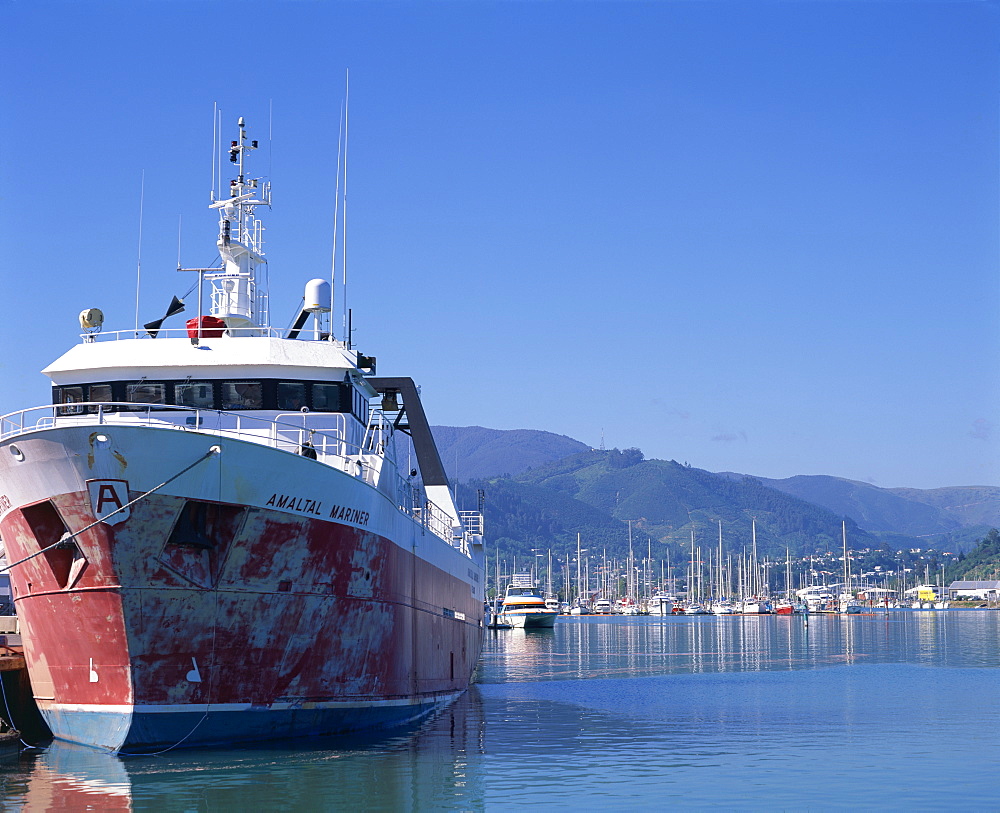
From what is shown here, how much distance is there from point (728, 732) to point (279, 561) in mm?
11947

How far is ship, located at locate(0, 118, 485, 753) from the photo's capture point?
19422 mm

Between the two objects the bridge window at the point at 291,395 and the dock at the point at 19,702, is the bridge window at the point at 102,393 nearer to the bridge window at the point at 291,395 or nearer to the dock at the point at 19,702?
the bridge window at the point at 291,395

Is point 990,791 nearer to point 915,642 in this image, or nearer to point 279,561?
point 279,561

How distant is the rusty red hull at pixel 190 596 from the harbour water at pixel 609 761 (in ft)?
2.63

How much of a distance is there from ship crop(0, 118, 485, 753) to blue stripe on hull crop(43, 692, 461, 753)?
0.10ft

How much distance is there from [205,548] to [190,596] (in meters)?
0.81

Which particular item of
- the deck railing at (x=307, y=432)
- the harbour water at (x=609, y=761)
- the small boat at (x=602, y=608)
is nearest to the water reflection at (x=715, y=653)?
the harbour water at (x=609, y=761)

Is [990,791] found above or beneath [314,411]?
beneath

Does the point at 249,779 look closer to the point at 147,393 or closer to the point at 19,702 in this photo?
the point at 19,702

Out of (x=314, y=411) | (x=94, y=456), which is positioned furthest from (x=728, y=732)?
(x=94, y=456)

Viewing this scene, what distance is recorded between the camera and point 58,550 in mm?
20234

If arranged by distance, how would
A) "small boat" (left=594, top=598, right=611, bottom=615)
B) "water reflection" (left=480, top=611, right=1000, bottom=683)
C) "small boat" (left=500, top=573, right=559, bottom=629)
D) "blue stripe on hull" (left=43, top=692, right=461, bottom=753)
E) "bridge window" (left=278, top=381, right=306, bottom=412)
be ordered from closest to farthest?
"blue stripe on hull" (left=43, top=692, right=461, bottom=753)
"bridge window" (left=278, top=381, right=306, bottom=412)
"water reflection" (left=480, top=611, right=1000, bottom=683)
"small boat" (left=500, top=573, right=559, bottom=629)
"small boat" (left=594, top=598, right=611, bottom=615)

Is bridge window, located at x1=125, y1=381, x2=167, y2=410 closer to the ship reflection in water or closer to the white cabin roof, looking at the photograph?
the white cabin roof

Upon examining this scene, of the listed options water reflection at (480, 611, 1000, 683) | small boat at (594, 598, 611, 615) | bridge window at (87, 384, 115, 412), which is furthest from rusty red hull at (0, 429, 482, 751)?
small boat at (594, 598, 611, 615)
